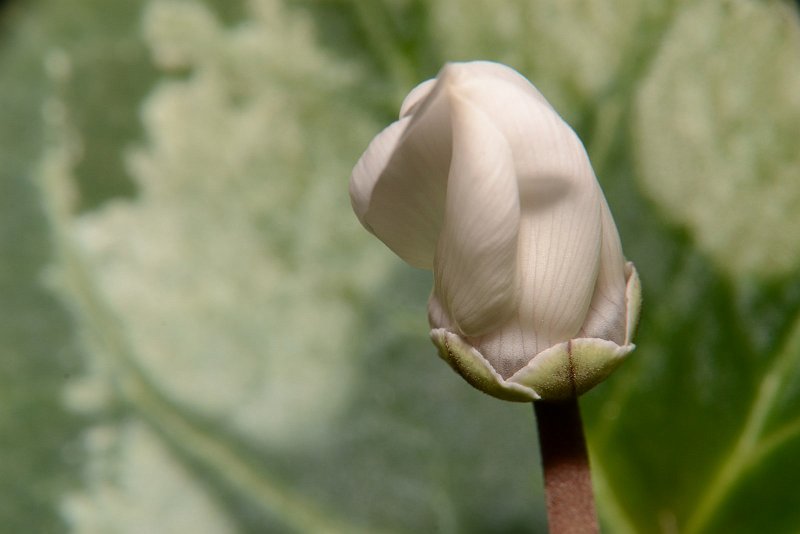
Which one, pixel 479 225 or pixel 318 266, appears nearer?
pixel 479 225

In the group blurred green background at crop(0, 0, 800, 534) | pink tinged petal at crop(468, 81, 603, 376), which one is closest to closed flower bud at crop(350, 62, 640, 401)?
pink tinged petal at crop(468, 81, 603, 376)

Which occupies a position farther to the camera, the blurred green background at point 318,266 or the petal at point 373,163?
the blurred green background at point 318,266

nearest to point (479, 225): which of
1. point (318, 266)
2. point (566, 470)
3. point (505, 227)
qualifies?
point (505, 227)

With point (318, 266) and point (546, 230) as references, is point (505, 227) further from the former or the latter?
point (318, 266)

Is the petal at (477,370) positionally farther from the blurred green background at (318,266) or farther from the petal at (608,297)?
the blurred green background at (318,266)

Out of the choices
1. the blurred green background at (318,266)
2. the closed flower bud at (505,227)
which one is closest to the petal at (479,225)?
the closed flower bud at (505,227)

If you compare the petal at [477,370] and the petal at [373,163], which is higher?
the petal at [373,163]

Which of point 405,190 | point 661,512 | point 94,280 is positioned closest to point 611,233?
point 405,190
